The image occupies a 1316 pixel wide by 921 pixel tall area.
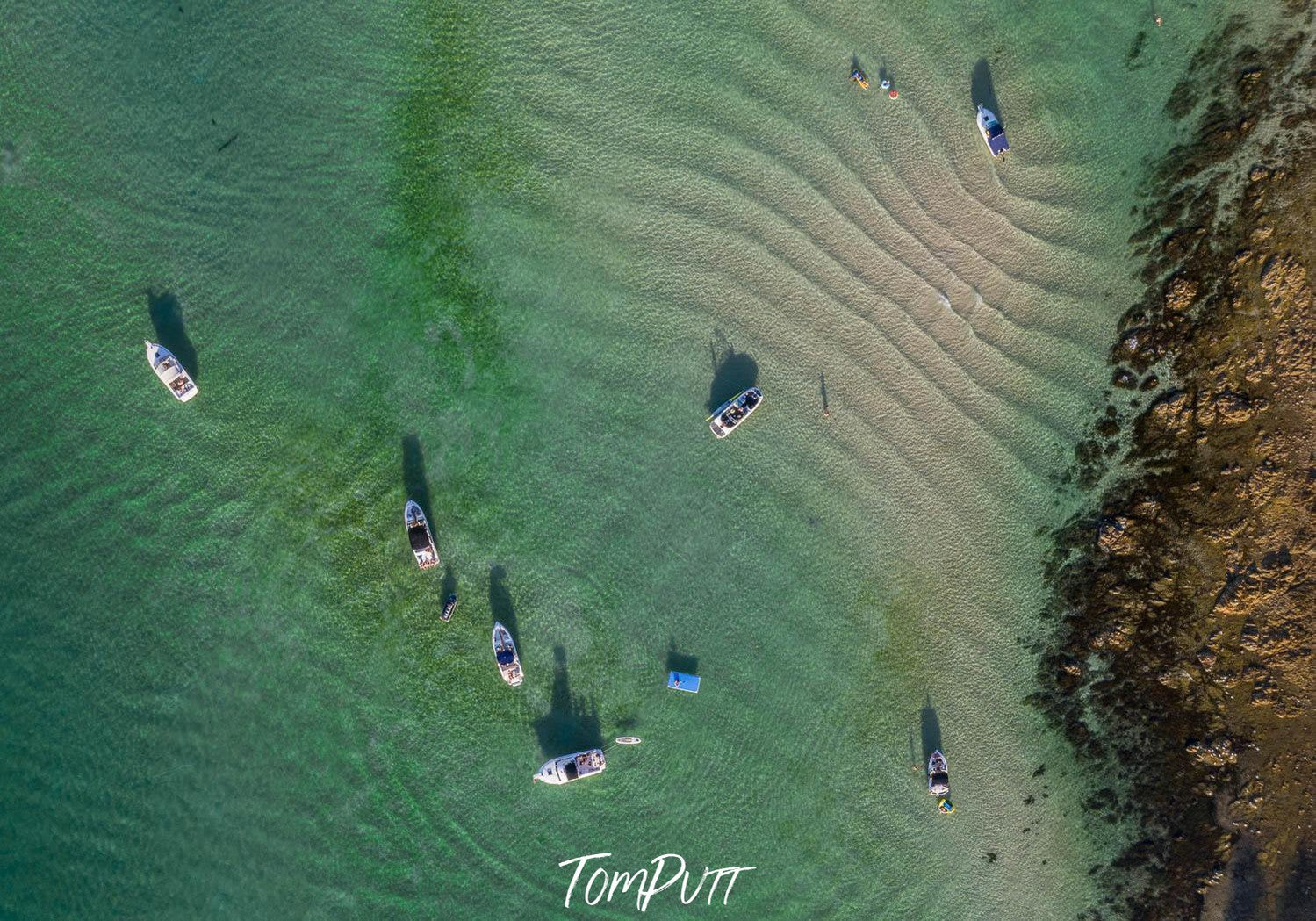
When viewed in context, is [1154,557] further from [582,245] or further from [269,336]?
[269,336]

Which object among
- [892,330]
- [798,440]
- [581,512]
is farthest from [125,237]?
[892,330]

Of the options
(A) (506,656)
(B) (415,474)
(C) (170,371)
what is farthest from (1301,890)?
(C) (170,371)

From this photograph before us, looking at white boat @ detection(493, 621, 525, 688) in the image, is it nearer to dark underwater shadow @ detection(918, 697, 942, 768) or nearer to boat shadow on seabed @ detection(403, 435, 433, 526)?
boat shadow on seabed @ detection(403, 435, 433, 526)

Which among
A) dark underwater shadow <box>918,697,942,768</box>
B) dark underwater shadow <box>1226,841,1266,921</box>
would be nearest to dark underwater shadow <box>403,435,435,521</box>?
dark underwater shadow <box>918,697,942,768</box>

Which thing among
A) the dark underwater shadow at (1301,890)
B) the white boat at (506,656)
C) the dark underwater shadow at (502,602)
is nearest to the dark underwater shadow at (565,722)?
the white boat at (506,656)

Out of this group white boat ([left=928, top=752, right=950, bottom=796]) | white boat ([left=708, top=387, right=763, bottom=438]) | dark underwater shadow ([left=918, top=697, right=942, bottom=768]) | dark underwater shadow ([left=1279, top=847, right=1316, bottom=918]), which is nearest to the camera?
white boat ([left=708, top=387, right=763, bottom=438])

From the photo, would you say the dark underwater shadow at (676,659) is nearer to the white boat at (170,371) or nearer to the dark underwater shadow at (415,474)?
the dark underwater shadow at (415,474)
